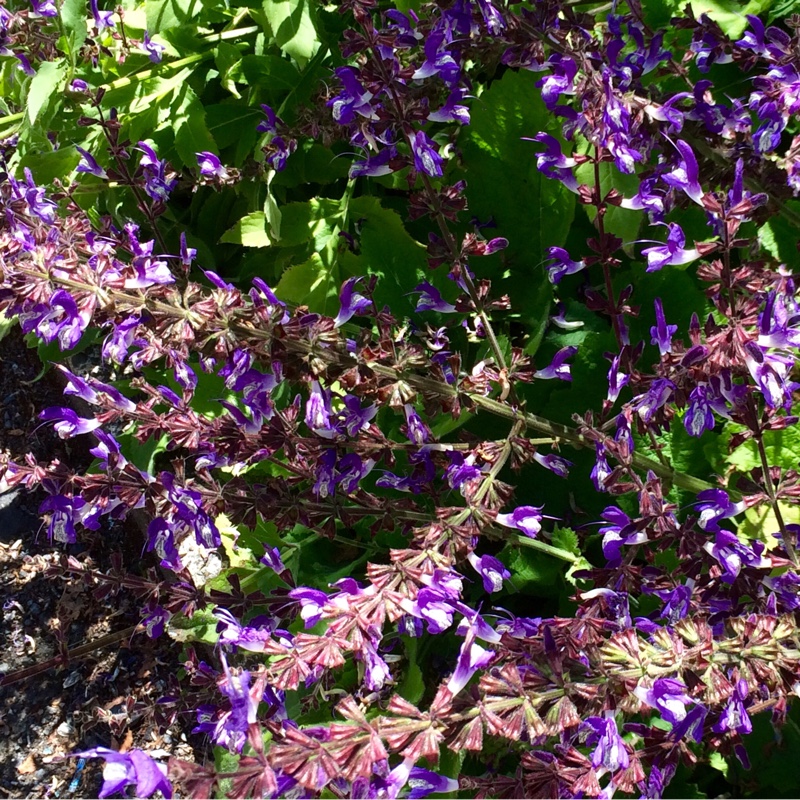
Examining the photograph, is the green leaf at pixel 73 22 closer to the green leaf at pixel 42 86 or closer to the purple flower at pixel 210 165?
the green leaf at pixel 42 86

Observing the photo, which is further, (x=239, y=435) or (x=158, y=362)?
(x=158, y=362)

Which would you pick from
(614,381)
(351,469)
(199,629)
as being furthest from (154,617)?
(614,381)

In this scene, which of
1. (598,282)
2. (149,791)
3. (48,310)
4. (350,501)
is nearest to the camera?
(149,791)

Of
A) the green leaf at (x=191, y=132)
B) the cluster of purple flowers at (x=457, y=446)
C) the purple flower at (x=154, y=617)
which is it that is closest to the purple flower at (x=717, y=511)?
the cluster of purple flowers at (x=457, y=446)

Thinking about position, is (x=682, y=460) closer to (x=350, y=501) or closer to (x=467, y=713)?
(x=350, y=501)

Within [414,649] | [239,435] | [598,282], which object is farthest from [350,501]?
[598,282]

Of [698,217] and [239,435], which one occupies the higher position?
[698,217]

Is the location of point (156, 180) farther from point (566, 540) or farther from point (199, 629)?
point (566, 540)

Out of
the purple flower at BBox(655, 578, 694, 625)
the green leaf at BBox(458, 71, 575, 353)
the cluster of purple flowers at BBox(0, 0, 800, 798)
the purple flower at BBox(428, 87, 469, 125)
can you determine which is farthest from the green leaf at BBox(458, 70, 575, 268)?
the purple flower at BBox(655, 578, 694, 625)
